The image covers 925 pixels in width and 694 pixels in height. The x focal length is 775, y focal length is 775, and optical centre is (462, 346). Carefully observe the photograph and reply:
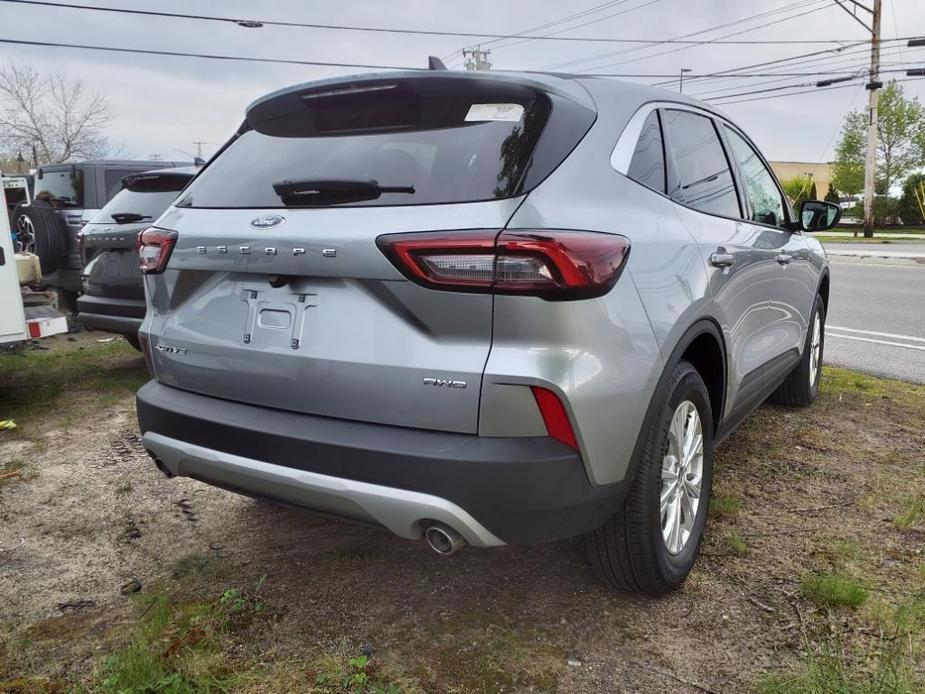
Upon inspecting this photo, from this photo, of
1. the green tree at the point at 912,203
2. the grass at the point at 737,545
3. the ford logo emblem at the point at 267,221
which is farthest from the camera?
the green tree at the point at 912,203

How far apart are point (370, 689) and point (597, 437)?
38.5 inches

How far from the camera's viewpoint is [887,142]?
161ft

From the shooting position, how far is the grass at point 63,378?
5.52m

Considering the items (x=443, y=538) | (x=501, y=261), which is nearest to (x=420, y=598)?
(x=443, y=538)

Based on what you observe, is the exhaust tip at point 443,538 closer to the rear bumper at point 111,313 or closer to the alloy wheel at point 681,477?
the alloy wheel at point 681,477

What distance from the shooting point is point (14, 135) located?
3853 cm

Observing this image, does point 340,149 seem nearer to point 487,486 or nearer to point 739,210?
point 487,486

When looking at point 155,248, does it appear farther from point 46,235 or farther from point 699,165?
point 46,235

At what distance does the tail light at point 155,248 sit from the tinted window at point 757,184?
258cm

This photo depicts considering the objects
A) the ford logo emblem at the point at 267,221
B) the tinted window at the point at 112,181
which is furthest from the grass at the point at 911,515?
the tinted window at the point at 112,181

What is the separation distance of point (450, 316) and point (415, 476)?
439 millimetres

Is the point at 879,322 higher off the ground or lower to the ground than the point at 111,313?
lower

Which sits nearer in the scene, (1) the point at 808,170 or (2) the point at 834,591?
(2) the point at 834,591

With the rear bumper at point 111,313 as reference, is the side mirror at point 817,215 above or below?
above
